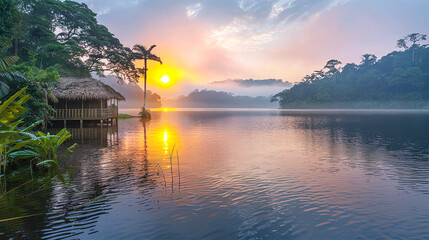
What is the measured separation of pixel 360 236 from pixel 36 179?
943cm

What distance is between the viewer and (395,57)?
11388 cm

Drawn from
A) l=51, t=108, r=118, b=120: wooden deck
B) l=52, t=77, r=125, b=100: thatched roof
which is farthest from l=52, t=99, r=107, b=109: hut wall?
l=52, t=77, r=125, b=100: thatched roof

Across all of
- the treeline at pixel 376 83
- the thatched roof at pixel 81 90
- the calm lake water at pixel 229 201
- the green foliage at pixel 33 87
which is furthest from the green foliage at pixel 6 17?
the treeline at pixel 376 83

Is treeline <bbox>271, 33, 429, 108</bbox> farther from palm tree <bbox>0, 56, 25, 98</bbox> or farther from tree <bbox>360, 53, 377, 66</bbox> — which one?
palm tree <bbox>0, 56, 25, 98</bbox>

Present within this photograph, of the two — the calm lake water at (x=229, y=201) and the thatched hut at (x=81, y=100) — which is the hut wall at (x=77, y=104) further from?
the calm lake water at (x=229, y=201)

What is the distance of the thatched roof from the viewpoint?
89.8ft

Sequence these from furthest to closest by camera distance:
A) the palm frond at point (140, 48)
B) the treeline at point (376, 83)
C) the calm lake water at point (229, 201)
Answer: the treeline at point (376, 83)
the palm frond at point (140, 48)
the calm lake water at point (229, 201)

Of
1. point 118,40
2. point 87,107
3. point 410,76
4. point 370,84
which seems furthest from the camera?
point 370,84

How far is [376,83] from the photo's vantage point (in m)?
107

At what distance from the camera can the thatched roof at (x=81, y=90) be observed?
27375mm

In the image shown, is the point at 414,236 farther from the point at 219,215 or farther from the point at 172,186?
the point at 172,186

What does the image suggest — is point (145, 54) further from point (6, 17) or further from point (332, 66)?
point (332, 66)

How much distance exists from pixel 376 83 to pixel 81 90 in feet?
368

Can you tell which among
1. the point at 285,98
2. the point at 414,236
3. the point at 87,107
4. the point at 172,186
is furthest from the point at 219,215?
the point at 285,98
